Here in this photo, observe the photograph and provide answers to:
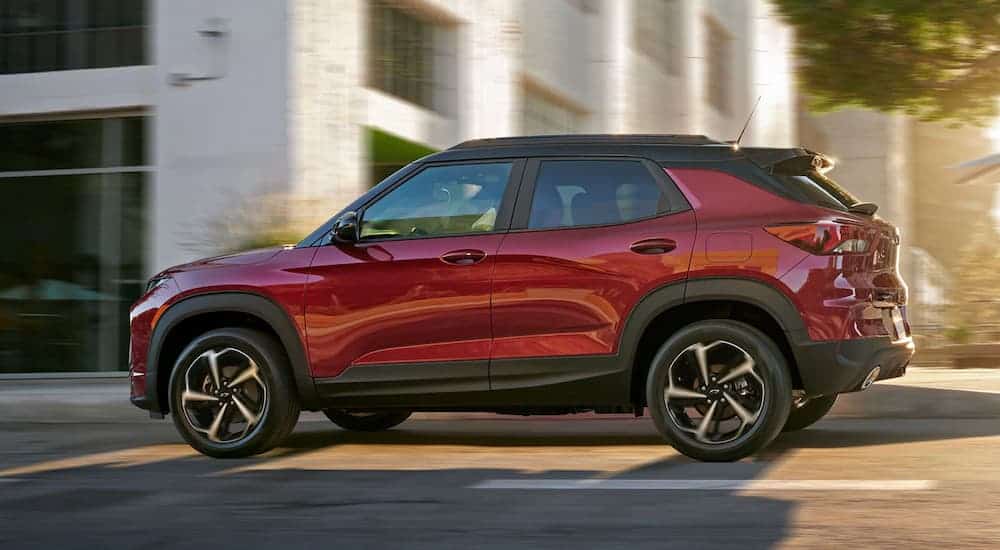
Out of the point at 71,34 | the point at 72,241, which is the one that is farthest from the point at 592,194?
the point at 71,34

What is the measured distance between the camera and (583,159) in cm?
709

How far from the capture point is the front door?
6.99m

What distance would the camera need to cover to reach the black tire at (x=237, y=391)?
7.40 m

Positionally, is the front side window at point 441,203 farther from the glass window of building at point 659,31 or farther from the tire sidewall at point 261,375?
the glass window of building at point 659,31

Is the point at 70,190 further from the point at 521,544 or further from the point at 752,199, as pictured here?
the point at 521,544

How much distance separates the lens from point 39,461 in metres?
7.93

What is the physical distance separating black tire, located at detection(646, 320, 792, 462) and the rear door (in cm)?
29

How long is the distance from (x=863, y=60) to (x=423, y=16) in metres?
5.83

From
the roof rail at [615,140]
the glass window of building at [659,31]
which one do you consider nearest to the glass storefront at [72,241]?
the roof rail at [615,140]

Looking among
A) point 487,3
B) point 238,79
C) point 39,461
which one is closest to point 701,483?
point 39,461

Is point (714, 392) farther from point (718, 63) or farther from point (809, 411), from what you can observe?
point (718, 63)

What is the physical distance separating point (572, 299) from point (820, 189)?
4.37 ft

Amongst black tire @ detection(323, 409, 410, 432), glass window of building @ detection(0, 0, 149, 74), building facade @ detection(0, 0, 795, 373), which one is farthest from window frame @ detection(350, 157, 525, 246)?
glass window of building @ detection(0, 0, 149, 74)

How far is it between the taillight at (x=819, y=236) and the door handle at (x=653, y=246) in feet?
1.54
